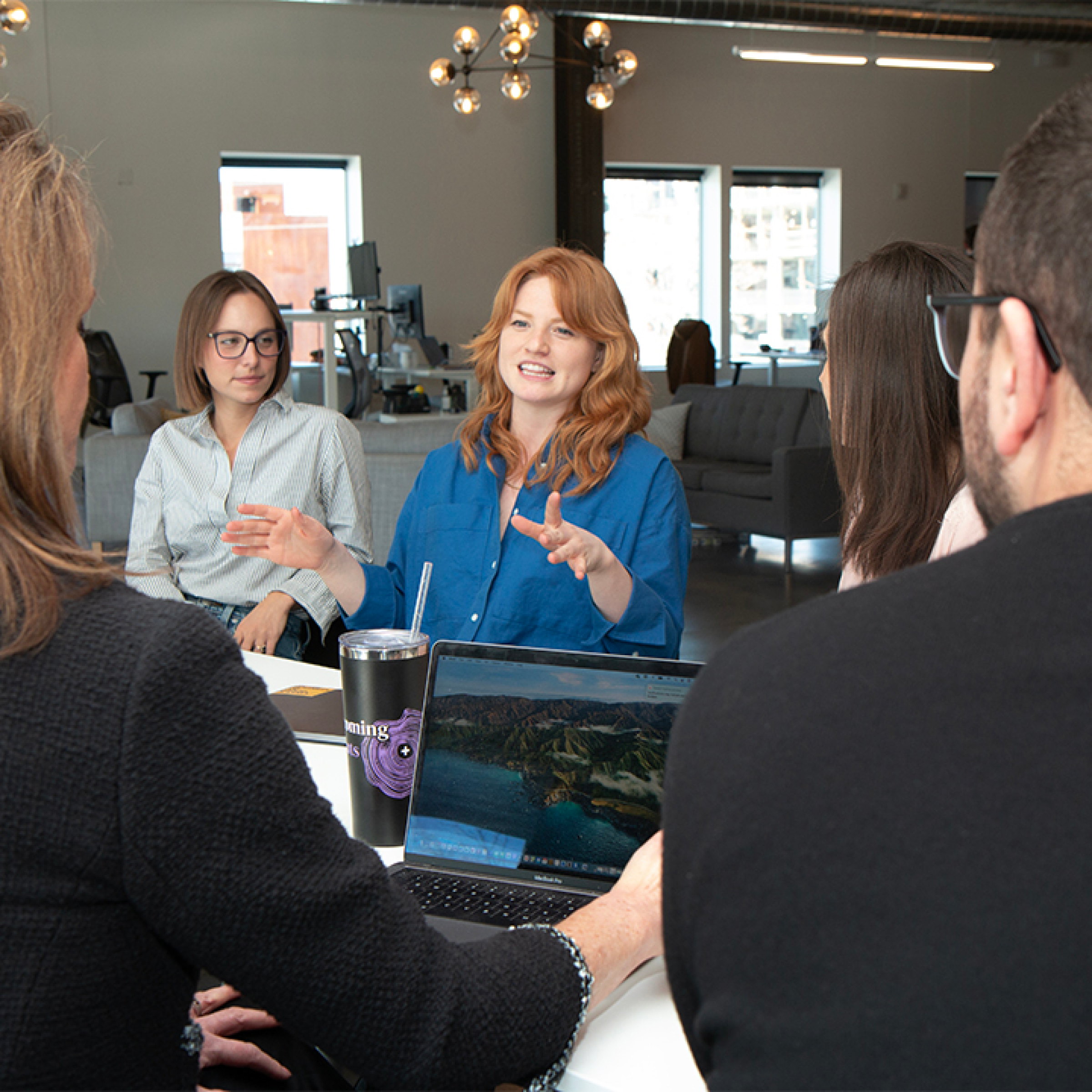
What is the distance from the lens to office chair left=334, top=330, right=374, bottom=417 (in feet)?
26.5

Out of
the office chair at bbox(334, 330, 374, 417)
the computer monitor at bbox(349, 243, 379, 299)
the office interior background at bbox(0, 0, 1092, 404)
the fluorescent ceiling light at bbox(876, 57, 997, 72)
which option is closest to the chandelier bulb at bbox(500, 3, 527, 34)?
the computer monitor at bbox(349, 243, 379, 299)

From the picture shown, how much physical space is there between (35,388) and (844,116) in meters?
13.1

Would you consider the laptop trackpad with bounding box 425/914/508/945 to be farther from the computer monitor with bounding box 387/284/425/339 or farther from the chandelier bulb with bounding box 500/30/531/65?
the computer monitor with bounding box 387/284/425/339

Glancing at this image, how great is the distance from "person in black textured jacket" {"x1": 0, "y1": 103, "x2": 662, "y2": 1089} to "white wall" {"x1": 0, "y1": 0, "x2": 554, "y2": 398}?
914cm

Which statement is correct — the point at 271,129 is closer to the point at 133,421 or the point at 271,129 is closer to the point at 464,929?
the point at 133,421

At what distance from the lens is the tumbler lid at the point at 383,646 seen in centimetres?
122

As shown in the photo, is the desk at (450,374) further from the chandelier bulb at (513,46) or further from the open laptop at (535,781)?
the open laptop at (535,781)

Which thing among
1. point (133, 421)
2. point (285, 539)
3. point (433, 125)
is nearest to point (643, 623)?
point (285, 539)

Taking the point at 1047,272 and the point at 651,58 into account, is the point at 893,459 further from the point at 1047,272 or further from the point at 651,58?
the point at 651,58

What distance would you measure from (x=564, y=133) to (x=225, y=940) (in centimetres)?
1097

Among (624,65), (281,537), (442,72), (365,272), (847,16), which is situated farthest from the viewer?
(847,16)

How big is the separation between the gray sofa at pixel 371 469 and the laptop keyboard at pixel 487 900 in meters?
3.15

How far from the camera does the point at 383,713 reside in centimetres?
124

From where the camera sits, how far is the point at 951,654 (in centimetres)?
56
